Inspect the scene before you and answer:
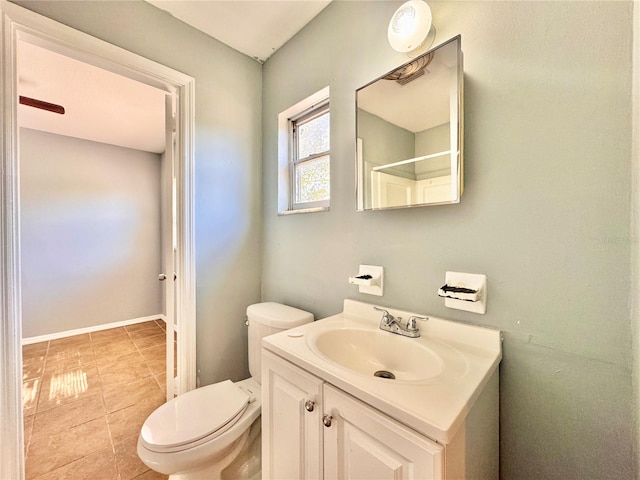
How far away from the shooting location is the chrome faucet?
918mm

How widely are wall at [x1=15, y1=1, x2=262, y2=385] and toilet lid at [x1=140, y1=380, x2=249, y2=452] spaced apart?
0.33 m

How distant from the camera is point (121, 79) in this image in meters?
1.82

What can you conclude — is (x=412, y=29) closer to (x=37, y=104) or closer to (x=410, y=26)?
(x=410, y=26)

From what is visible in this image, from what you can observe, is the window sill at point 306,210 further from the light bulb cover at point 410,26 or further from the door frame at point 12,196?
the door frame at point 12,196

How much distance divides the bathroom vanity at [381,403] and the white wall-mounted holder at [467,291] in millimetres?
71

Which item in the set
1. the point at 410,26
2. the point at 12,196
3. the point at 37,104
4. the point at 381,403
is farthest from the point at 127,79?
the point at 381,403

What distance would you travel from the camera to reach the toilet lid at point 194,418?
0.95 meters

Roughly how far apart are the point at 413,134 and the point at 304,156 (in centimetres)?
82

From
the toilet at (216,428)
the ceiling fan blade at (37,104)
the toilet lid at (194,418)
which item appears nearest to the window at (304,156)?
the toilet at (216,428)

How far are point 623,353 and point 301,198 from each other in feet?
4.76

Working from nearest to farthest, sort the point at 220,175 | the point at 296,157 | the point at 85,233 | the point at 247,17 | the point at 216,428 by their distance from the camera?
the point at 216,428, the point at 247,17, the point at 220,175, the point at 296,157, the point at 85,233

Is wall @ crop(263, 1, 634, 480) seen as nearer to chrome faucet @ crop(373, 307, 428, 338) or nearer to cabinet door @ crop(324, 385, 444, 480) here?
chrome faucet @ crop(373, 307, 428, 338)

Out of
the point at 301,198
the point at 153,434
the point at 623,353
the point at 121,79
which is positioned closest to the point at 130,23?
the point at 121,79

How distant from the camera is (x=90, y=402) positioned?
174 cm
